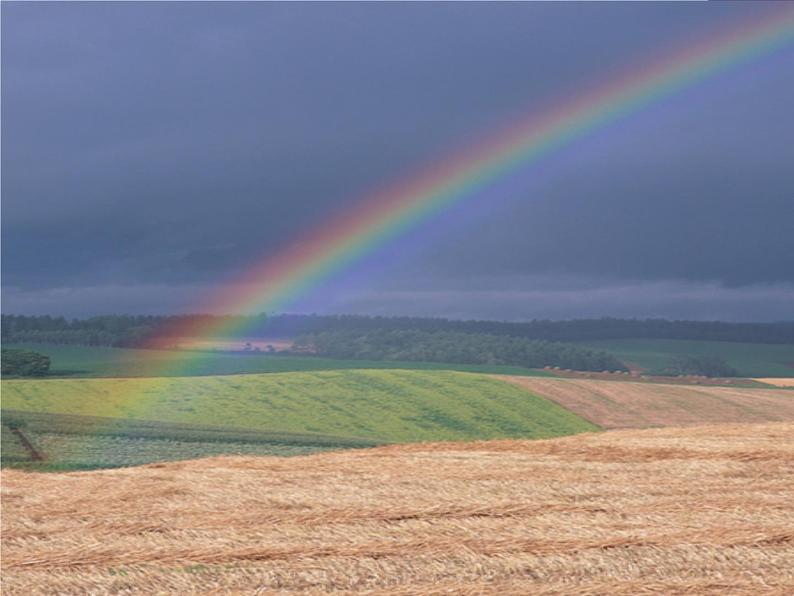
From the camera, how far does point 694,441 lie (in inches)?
571

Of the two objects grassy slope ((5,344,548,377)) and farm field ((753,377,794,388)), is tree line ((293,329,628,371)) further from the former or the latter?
farm field ((753,377,794,388))

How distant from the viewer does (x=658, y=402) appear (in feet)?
106

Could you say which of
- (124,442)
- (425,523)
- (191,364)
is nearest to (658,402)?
(124,442)

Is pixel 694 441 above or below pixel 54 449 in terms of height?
above

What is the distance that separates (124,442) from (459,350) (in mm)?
22704

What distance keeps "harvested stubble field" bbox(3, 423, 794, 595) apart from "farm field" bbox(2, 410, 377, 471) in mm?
10436

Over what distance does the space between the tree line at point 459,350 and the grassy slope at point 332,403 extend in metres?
6.28

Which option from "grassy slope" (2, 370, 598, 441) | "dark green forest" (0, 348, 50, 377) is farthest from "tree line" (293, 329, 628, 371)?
"dark green forest" (0, 348, 50, 377)

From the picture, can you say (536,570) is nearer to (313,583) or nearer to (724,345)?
(313,583)

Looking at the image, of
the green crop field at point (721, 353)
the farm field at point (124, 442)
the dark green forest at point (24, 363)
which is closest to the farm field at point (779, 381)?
the green crop field at point (721, 353)

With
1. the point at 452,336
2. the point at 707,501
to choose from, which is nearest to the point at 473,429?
the point at 452,336

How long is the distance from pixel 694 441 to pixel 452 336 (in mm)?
35018

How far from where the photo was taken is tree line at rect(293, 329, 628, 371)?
146 feet

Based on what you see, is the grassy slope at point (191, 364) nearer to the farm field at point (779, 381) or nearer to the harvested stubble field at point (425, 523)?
the farm field at point (779, 381)
